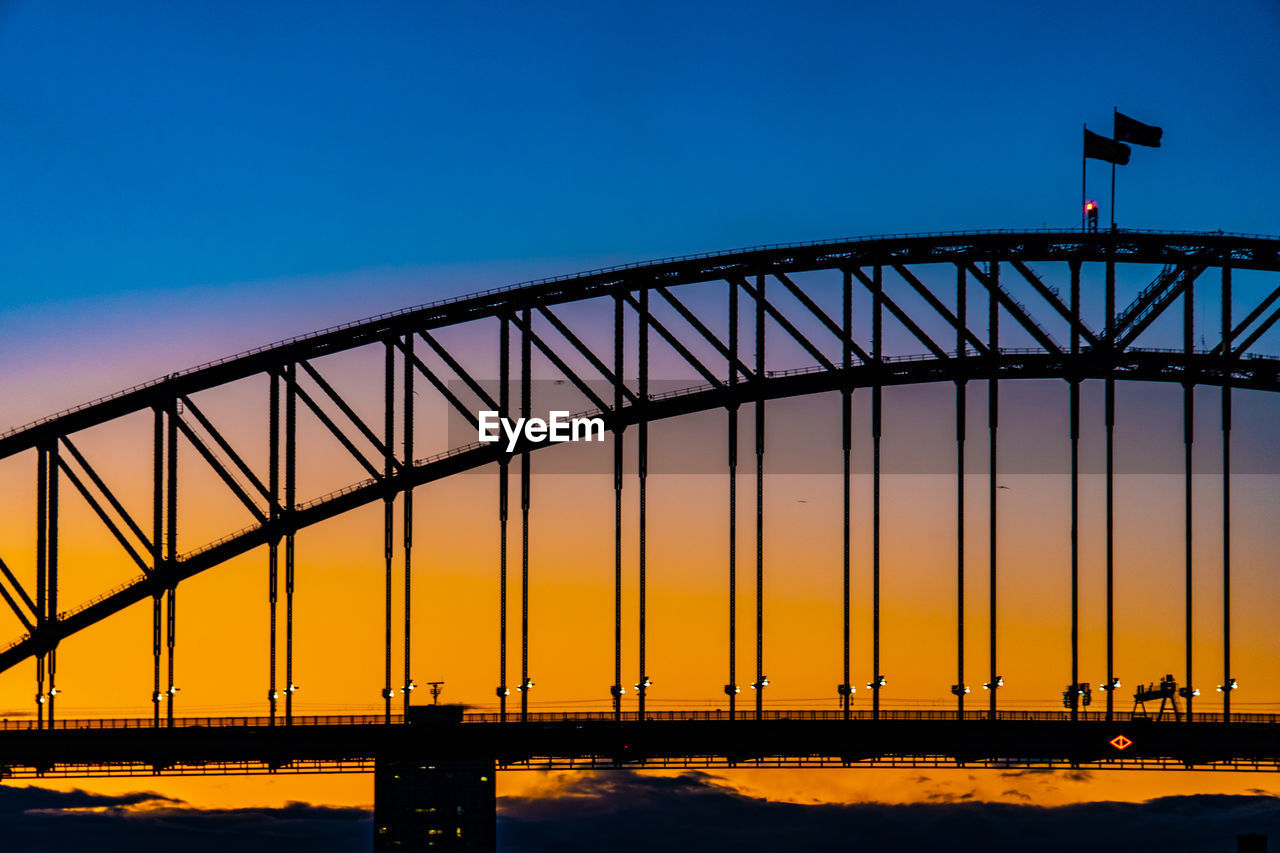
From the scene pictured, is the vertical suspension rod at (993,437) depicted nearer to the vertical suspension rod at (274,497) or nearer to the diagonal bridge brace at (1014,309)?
the diagonal bridge brace at (1014,309)

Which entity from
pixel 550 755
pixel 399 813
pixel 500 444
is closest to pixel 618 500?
pixel 500 444

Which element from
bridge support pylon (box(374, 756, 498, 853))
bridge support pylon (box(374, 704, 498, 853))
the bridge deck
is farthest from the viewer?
bridge support pylon (box(374, 756, 498, 853))

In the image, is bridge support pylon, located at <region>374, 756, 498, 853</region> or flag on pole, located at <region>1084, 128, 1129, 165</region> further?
bridge support pylon, located at <region>374, 756, 498, 853</region>

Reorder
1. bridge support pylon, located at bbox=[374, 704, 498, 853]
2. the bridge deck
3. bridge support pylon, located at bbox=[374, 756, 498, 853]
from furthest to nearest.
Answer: bridge support pylon, located at bbox=[374, 756, 498, 853]
bridge support pylon, located at bbox=[374, 704, 498, 853]
the bridge deck

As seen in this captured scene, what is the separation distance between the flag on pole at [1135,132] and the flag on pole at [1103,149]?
935mm

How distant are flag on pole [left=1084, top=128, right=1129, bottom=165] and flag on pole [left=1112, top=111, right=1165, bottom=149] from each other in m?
0.94

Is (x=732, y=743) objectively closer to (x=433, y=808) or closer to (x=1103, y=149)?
(x=433, y=808)

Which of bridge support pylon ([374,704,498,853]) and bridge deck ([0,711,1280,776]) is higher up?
bridge deck ([0,711,1280,776])

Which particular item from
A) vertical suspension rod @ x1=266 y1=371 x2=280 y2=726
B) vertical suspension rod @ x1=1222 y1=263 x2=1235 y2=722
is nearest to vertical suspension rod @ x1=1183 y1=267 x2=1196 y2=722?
vertical suspension rod @ x1=1222 y1=263 x2=1235 y2=722

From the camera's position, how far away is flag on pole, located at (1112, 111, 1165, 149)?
375ft

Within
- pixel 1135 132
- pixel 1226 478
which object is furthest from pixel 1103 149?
pixel 1226 478

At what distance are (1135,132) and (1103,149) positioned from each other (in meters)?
1.90

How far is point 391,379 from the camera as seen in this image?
118 metres

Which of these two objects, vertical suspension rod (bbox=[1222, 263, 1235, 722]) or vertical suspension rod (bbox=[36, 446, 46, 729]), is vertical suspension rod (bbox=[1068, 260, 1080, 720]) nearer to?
vertical suspension rod (bbox=[1222, 263, 1235, 722])
